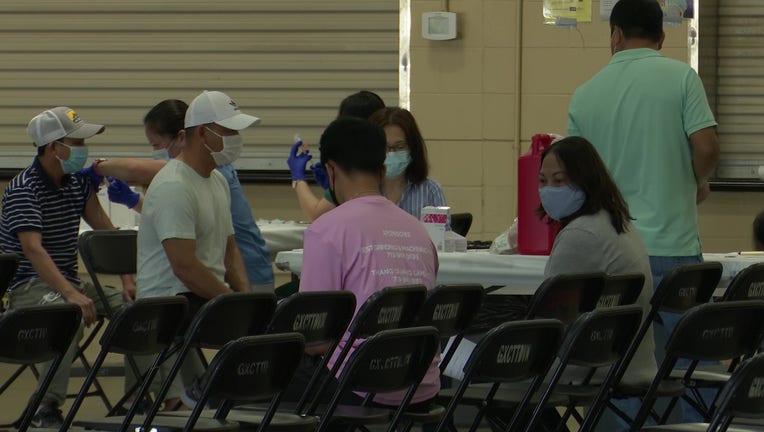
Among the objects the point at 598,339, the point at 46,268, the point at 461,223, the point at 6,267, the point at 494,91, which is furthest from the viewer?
the point at 494,91

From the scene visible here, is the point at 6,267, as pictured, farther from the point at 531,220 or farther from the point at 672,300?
the point at 672,300

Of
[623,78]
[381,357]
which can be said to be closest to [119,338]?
[381,357]

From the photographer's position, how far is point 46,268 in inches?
221

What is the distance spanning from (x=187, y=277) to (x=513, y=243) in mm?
1156

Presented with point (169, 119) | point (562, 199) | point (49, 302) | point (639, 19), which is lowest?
point (49, 302)

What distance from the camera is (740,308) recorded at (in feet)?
11.9

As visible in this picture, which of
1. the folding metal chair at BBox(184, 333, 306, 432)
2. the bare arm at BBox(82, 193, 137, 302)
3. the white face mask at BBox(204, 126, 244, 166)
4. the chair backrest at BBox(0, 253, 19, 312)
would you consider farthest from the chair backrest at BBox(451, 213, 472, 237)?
the folding metal chair at BBox(184, 333, 306, 432)

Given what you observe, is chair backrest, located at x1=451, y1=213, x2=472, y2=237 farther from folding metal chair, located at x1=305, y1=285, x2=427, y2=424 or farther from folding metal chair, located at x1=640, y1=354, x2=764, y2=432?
folding metal chair, located at x1=640, y1=354, x2=764, y2=432

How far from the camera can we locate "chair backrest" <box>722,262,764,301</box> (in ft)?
15.1

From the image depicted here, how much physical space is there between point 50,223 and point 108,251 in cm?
36

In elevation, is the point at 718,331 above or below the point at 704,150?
below

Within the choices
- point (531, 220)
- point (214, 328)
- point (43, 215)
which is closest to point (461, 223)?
point (531, 220)

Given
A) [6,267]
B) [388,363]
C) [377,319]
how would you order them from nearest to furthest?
1. [388,363]
2. [377,319]
3. [6,267]

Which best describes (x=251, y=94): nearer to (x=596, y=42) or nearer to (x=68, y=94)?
(x=68, y=94)
